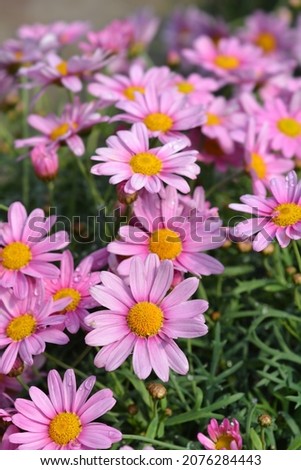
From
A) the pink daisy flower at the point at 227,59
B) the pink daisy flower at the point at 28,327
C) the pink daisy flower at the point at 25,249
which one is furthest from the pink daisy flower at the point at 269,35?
the pink daisy flower at the point at 28,327

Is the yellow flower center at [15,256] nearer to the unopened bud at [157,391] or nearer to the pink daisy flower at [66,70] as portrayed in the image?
the unopened bud at [157,391]

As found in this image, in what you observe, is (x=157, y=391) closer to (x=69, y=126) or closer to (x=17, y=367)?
(x=17, y=367)

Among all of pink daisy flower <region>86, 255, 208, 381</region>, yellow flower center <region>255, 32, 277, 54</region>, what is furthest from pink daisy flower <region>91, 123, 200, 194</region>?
yellow flower center <region>255, 32, 277, 54</region>

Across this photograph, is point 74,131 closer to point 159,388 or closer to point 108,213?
point 108,213

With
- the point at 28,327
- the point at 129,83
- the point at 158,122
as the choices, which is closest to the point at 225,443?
the point at 28,327

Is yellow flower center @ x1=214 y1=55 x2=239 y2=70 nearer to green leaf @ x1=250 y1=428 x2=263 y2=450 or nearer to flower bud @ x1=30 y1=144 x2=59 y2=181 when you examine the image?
flower bud @ x1=30 y1=144 x2=59 y2=181

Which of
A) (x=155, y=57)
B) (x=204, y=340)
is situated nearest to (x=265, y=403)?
(x=204, y=340)
